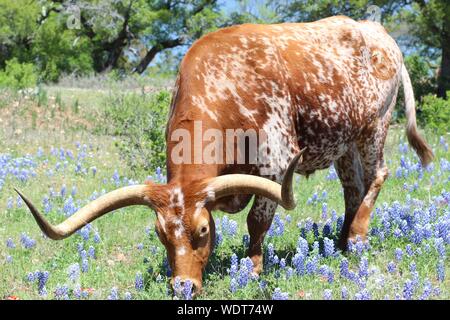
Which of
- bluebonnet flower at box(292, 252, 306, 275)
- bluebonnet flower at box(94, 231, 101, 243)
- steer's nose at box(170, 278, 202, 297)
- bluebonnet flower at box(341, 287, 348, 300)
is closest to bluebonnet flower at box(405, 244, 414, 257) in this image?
bluebonnet flower at box(292, 252, 306, 275)

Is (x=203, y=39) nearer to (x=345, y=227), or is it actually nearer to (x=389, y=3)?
(x=345, y=227)

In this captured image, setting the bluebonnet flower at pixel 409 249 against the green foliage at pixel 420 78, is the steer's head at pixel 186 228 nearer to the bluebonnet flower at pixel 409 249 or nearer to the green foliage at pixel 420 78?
the bluebonnet flower at pixel 409 249

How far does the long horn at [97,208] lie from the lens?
Answer: 379cm

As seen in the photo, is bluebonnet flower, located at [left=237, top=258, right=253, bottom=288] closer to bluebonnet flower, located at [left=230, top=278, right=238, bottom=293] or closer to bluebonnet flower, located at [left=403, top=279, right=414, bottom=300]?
bluebonnet flower, located at [left=230, top=278, right=238, bottom=293]

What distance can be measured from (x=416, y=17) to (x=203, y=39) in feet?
61.3

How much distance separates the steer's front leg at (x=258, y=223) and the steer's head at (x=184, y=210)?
0.73 meters

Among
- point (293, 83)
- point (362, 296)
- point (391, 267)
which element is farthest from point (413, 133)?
point (362, 296)

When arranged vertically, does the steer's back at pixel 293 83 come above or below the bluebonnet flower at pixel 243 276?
above

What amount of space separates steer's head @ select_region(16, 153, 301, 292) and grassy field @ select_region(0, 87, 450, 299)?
1.20 ft

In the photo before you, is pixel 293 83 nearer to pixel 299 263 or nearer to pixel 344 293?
pixel 299 263

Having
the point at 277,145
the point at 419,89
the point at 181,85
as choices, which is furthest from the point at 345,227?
the point at 419,89

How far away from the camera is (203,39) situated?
484 cm

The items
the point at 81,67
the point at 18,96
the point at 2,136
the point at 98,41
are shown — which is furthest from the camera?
the point at 98,41

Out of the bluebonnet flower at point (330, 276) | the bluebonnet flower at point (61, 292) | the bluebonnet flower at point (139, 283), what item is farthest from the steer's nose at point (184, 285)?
the bluebonnet flower at point (330, 276)
